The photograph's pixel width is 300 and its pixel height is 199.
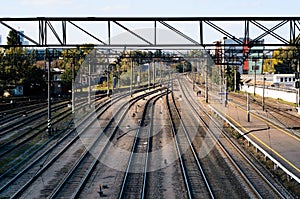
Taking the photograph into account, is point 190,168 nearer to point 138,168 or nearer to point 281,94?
point 138,168

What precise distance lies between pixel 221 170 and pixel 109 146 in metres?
8.46

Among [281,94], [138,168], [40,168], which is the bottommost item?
[138,168]

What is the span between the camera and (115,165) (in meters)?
20.6

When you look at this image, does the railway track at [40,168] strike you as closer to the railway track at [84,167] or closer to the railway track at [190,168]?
the railway track at [84,167]

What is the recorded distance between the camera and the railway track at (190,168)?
620 inches

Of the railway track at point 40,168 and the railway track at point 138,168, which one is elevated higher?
the railway track at point 40,168

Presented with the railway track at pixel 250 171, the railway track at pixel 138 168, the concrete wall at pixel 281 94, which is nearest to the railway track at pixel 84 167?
the railway track at pixel 138 168

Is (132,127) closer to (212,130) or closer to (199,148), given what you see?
(212,130)

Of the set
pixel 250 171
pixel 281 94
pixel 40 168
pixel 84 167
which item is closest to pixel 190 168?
pixel 250 171

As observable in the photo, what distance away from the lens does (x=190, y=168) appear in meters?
19.8

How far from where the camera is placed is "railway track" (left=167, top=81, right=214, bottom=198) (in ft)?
51.7

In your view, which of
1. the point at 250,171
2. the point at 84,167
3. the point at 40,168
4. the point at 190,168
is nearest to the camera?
the point at 250,171

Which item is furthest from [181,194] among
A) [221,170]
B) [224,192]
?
[221,170]

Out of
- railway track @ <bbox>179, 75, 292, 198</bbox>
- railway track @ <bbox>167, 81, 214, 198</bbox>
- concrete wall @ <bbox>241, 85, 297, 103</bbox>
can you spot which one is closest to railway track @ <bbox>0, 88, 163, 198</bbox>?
railway track @ <bbox>167, 81, 214, 198</bbox>
